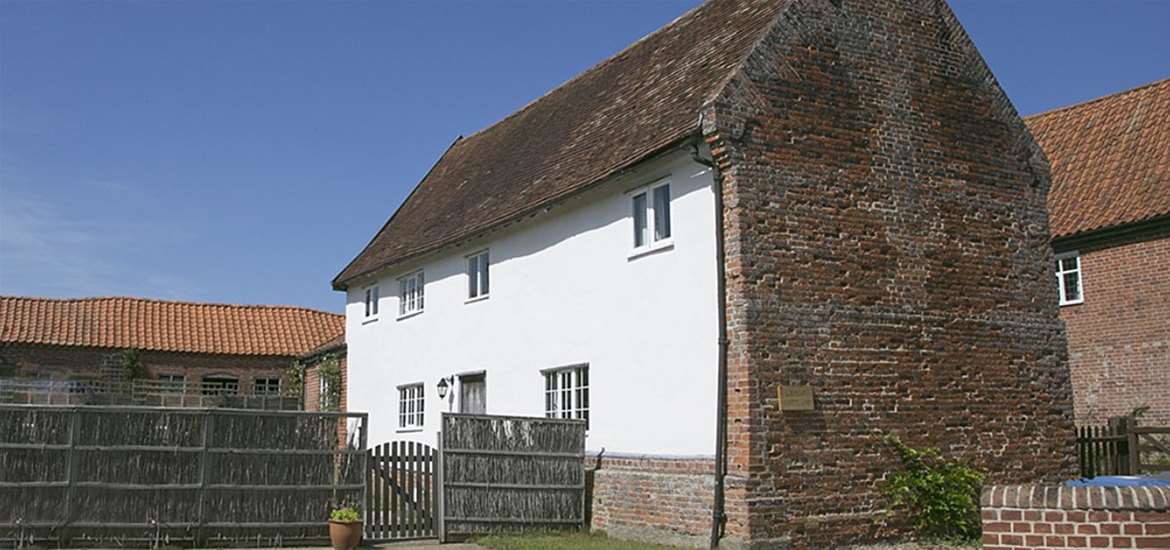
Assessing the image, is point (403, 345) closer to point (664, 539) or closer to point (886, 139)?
point (664, 539)

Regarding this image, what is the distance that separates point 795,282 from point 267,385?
1178 inches

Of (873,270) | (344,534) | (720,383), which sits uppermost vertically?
(873,270)

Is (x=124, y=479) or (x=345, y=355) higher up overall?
(x=345, y=355)

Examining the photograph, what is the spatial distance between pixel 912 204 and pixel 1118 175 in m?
11.1

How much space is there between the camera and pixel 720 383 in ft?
43.4

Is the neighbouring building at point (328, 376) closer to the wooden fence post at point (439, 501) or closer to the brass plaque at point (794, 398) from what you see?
the wooden fence post at point (439, 501)

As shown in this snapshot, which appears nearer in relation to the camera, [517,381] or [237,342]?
[517,381]

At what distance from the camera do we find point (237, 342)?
39719mm

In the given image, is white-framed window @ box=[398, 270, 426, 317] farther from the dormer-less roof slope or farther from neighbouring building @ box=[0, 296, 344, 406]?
neighbouring building @ box=[0, 296, 344, 406]

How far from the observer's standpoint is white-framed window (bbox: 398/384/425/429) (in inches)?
896

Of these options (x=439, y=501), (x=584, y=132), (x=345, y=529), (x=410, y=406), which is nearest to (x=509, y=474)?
(x=439, y=501)

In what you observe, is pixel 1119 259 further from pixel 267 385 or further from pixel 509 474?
pixel 267 385

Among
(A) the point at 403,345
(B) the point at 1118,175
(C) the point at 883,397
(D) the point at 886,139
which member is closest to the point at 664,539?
(C) the point at 883,397

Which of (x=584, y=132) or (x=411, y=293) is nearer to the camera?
(x=584, y=132)
